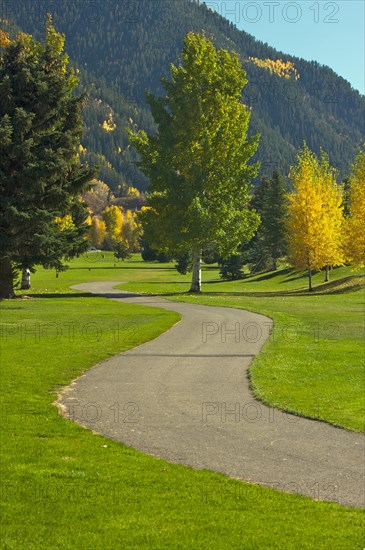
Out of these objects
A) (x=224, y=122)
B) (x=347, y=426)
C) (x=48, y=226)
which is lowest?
(x=347, y=426)

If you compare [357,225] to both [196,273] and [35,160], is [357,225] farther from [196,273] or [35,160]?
[35,160]

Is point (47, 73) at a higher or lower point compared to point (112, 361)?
higher

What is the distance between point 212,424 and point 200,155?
40.8 meters

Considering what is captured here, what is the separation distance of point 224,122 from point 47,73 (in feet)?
49.9

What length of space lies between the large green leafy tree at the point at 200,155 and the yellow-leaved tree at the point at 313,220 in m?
7.79

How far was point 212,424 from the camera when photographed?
42.5ft

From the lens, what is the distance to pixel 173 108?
51688mm

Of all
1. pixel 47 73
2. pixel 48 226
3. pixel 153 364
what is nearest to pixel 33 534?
pixel 153 364

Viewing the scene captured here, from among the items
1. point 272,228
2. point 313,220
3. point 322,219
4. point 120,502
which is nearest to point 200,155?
point 313,220

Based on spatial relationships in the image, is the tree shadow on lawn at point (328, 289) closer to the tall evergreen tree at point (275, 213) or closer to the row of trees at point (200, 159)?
the row of trees at point (200, 159)

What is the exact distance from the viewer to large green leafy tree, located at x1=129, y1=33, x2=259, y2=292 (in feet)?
166

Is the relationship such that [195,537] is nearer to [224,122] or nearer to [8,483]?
[8,483]

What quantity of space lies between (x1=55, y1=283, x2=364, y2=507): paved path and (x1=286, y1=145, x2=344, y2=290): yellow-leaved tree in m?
38.1

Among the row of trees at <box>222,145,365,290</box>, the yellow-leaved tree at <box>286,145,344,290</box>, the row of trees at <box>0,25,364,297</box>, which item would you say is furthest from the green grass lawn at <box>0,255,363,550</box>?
the yellow-leaved tree at <box>286,145,344,290</box>
